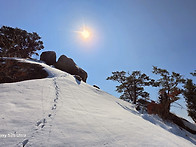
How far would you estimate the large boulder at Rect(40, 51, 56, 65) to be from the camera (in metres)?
16.6

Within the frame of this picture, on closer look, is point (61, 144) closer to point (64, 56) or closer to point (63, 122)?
point (63, 122)

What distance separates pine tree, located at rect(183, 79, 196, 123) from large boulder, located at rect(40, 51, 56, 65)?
67.3ft

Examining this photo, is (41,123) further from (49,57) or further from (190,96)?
(49,57)

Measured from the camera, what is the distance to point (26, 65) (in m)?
9.63

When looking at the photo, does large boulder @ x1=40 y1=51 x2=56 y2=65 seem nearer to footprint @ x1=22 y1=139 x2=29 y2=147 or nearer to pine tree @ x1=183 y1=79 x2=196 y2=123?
footprint @ x1=22 y1=139 x2=29 y2=147

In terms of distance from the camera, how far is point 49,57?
1686 centimetres

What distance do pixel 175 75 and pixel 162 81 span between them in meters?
1.61

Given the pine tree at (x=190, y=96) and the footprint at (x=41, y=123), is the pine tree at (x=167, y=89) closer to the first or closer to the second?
the pine tree at (x=190, y=96)

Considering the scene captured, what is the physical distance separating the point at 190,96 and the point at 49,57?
21.9 metres

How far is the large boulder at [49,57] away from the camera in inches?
653

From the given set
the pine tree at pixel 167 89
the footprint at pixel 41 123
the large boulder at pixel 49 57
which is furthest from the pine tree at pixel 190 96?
the large boulder at pixel 49 57

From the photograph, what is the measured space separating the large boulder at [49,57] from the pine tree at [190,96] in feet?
67.3

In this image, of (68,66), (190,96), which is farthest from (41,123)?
(190,96)

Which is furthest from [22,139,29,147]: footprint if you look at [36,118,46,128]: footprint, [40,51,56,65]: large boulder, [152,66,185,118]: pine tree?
[40,51,56,65]: large boulder
